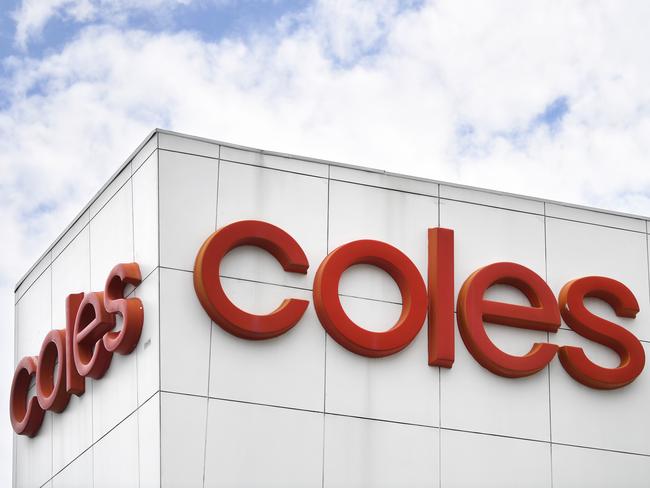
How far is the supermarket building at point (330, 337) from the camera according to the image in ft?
85.1

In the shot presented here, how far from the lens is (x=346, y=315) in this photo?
88.5 feet

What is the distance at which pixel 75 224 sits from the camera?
30.4m

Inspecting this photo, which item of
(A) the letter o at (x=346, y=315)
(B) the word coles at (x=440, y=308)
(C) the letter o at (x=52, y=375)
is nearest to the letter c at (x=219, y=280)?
(B) the word coles at (x=440, y=308)

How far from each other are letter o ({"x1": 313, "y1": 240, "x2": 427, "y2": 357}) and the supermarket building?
3cm

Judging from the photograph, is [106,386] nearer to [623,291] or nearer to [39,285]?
[39,285]

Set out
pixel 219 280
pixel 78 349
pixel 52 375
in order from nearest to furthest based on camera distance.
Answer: pixel 219 280, pixel 78 349, pixel 52 375

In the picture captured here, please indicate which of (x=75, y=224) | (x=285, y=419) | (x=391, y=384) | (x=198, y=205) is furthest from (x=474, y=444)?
(x=75, y=224)

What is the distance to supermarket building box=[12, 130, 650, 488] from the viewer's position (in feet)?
85.1

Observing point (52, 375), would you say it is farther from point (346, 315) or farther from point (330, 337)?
point (346, 315)

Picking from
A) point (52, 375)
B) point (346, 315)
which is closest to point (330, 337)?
point (346, 315)

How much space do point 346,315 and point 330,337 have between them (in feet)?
1.49

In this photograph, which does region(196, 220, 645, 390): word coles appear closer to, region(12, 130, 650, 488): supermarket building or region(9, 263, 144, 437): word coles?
region(12, 130, 650, 488): supermarket building

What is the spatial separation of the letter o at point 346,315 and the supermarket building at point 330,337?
3 cm

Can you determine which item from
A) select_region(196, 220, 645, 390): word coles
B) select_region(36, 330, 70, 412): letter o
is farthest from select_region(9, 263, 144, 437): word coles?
select_region(196, 220, 645, 390): word coles
